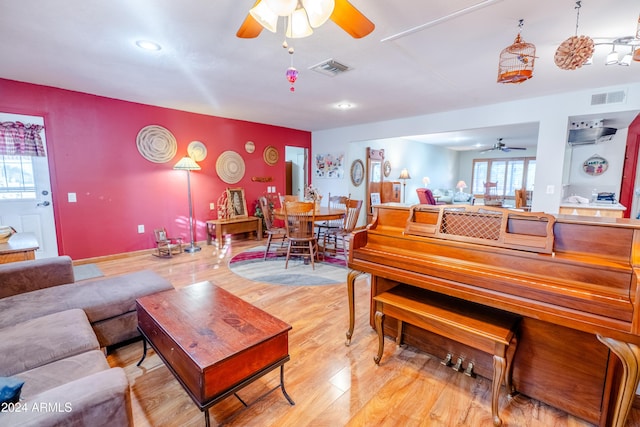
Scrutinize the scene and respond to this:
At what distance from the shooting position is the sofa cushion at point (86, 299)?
5.52 feet

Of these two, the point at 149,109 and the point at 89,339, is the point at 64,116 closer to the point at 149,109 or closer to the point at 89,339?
the point at 149,109

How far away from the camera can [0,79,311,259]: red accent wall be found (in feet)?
12.0

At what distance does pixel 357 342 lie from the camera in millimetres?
2160

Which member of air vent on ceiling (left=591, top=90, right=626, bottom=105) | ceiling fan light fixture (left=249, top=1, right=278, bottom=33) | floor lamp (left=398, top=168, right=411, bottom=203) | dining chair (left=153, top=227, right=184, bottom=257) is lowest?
dining chair (left=153, top=227, right=184, bottom=257)

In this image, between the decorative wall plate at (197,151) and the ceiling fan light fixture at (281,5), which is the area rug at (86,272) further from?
the ceiling fan light fixture at (281,5)

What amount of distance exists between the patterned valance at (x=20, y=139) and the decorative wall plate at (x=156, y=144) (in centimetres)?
110

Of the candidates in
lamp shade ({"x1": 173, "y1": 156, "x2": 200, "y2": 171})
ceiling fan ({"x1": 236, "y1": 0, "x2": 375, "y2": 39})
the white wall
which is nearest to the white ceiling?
the white wall

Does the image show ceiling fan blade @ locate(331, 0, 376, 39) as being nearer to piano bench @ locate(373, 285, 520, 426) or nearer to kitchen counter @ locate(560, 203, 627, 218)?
piano bench @ locate(373, 285, 520, 426)

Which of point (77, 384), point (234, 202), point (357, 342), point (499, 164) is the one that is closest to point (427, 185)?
point (499, 164)

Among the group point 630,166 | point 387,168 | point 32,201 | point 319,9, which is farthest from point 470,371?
point 387,168

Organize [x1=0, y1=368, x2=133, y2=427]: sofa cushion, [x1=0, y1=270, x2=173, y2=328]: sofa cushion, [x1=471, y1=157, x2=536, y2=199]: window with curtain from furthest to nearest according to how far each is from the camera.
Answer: [x1=471, y1=157, x2=536, y2=199]: window with curtain → [x1=0, y1=270, x2=173, y2=328]: sofa cushion → [x1=0, y1=368, x2=133, y2=427]: sofa cushion

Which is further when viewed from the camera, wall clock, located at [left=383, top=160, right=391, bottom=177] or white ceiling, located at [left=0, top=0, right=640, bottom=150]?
wall clock, located at [left=383, top=160, right=391, bottom=177]

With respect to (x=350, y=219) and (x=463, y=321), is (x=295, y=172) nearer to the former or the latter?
(x=350, y=219)

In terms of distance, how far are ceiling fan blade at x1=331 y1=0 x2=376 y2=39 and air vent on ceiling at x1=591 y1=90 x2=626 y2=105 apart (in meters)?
3.61
